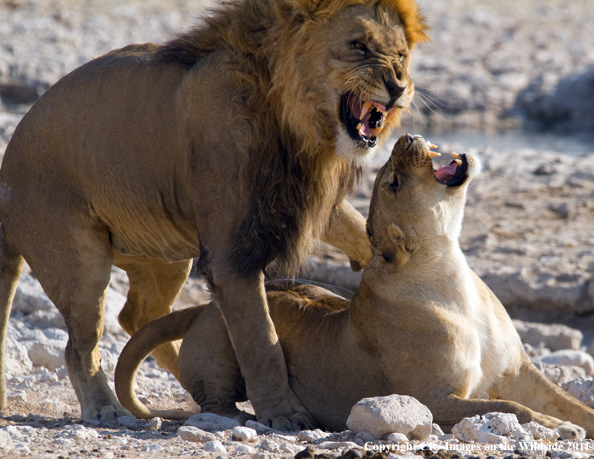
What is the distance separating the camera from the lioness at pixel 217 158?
425cm

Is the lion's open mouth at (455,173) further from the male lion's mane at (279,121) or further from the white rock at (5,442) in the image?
the white rock at (5,442)

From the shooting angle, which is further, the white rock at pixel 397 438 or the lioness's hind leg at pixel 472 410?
the lioness's hind leg at pixel 472 410

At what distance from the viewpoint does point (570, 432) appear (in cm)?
392

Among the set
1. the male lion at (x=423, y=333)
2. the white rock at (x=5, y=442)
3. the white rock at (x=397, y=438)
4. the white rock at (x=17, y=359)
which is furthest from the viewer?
the white rock at (x=17, y=359)

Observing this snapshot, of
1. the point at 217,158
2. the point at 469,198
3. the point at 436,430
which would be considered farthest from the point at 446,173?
the point at 469,198

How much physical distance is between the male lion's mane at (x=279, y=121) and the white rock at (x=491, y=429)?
4.21ft

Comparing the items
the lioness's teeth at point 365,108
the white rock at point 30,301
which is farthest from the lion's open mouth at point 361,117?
the white rock at point 30,301

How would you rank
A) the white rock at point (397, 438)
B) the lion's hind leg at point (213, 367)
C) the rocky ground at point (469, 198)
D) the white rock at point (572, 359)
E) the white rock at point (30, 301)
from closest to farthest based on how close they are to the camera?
the white rock at point (397, 438) < the rocky ground at point (469, 198) < the lion's hind leg at point (213, 367) < the white rock at point (572, 359) < the white rock at point (30, 301)

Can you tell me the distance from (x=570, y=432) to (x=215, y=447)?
5.10ft

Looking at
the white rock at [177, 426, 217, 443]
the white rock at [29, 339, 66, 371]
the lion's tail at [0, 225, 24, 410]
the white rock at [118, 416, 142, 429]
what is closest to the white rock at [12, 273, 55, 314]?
the white rock at [29, 339, 66, 371]

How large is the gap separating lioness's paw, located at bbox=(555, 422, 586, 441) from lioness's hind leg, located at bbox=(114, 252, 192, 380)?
2.61 metres

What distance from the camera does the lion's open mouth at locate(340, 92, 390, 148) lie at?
4.23m

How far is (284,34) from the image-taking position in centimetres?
428

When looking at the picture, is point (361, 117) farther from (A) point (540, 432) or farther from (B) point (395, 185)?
(A) point (540, 432)
